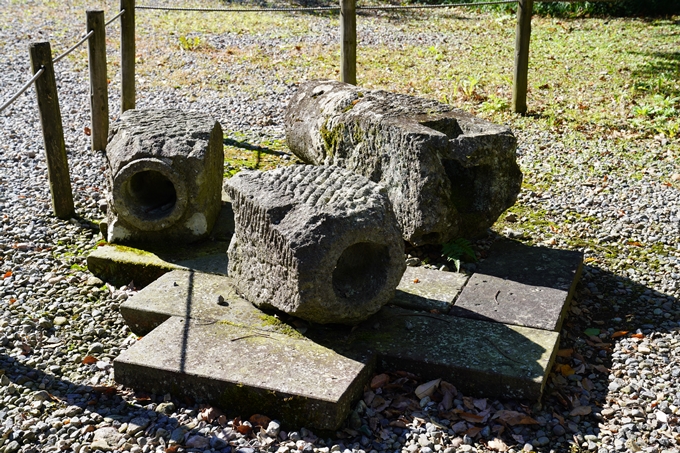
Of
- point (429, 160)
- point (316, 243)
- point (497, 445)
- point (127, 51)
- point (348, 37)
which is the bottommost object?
point (497, 445)

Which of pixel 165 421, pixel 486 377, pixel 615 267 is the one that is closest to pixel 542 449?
pixel 486 377

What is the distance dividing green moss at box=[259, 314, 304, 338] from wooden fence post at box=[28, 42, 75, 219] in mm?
2717

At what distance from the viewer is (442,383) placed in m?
4.18

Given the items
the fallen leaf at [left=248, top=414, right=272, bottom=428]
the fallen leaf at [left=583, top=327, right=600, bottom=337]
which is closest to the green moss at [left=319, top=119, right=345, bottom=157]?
the fallen leaf at [left=583, top=327, right=600, bottom=337]

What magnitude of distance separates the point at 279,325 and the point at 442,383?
3.35 feet

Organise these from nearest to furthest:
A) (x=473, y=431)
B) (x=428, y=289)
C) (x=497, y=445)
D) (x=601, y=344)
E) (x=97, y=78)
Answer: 1. (x=497, y=445)
2. (x=473, y=431)
3. (x=601, y=344)
4. (x=428, y=289)
5. (x=97, y=78)

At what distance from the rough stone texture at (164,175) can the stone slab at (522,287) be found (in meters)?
2.08

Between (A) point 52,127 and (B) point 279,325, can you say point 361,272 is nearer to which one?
(B) point 279,325

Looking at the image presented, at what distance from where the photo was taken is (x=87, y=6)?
17266 mm

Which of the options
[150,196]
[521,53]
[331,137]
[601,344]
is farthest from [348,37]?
[601,344]

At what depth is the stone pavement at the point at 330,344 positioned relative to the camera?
3963 millimetres

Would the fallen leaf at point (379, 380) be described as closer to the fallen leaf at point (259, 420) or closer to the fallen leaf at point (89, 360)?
the fallen leaf at point (259, 420)

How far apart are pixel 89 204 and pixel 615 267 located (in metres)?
4.44

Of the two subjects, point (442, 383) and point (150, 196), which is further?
point (150, 196)
